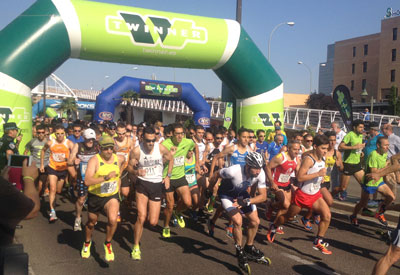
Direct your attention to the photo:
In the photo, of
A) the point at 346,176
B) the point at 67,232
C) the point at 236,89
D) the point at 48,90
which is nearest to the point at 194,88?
the point at 236,89

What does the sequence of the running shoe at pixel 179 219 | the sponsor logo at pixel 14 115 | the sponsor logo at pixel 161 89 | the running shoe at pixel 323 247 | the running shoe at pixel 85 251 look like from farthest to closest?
the sponsor logo at pixel 161 89 → the sponsor logo at pixel 14 115 → the running shoe at pixel 179 219 → the running shoe at pixel 323 247 → the running shoe at pixel 85 251

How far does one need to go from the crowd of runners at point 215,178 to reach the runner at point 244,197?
14mm

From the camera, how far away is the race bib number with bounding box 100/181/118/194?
546cm

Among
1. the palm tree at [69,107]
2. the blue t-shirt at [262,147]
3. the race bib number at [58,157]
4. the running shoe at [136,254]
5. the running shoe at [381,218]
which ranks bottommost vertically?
the running shoe at [136,254]

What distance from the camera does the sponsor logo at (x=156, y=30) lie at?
427 inches

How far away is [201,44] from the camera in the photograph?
38.6 feet

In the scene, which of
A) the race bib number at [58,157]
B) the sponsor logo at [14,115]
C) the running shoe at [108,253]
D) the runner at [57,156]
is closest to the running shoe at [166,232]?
the running shoe at [108,253]

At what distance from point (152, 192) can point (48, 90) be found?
78.9 m

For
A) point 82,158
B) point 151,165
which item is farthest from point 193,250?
point 82,158

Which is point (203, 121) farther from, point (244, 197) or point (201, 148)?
point (244, 197)

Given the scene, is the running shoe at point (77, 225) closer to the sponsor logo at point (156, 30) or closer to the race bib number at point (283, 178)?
the race bib number at point (283, 178)

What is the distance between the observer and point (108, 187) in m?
5.48

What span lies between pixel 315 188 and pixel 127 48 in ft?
23.9

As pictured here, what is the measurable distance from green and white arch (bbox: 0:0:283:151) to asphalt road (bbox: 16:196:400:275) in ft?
14.2
